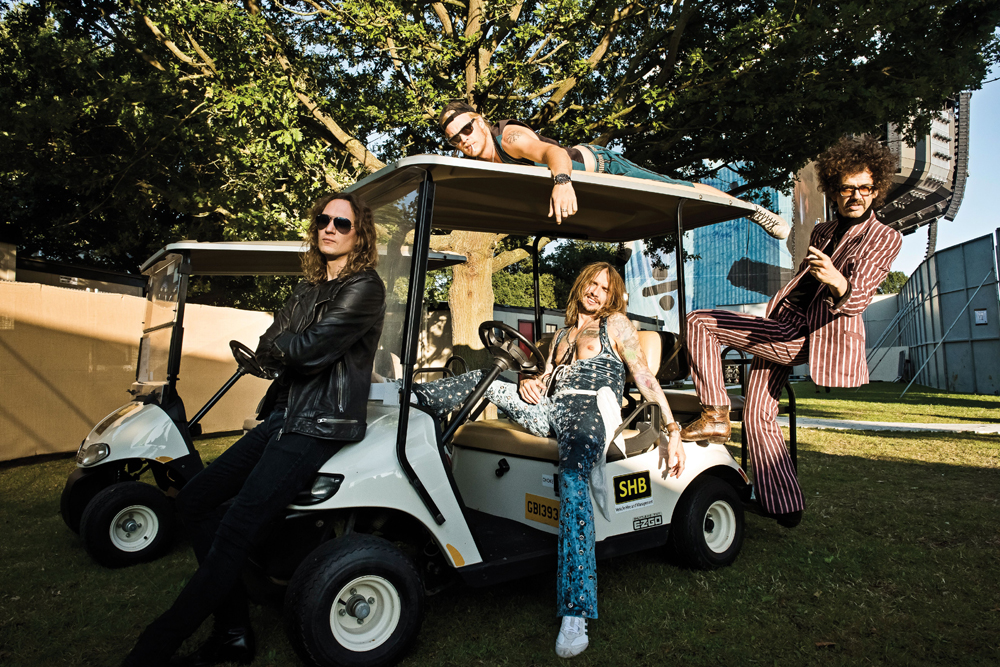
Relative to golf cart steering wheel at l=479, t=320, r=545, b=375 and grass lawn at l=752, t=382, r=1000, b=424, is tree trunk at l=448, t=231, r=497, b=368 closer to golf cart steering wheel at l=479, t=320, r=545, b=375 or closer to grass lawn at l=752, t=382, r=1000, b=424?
golf cart steering wheel at l=479, t=320, r=545, b=375

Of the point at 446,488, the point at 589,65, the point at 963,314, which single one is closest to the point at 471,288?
the point at 589,65

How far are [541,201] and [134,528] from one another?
10.2ft

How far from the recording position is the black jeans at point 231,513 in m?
2.26

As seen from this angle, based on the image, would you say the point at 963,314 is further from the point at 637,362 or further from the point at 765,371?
the point at 637,362

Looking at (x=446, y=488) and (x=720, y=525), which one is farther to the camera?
(x=720, y=525)

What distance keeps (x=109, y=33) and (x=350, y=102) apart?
10.1 feet

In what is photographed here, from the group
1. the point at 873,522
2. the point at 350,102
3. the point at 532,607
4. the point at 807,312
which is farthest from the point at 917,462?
the point at 350,102

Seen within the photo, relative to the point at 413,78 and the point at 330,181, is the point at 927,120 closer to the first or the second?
the point at 413,78

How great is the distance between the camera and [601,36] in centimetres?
873

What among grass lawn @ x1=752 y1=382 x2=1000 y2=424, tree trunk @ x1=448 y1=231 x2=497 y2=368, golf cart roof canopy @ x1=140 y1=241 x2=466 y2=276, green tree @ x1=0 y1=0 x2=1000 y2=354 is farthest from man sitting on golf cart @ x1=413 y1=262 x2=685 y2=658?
grass lawn @ x1=752 y1=382 x2=1000 y2=424

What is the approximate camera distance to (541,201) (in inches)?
145

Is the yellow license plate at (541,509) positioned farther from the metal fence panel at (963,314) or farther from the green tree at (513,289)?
the green tree at (513,289)

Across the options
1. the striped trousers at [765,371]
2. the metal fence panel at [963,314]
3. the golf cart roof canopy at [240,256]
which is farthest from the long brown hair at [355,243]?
the metal fence panel at [963,314]

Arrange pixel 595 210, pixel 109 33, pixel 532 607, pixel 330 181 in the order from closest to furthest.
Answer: pixel 532 607 → pixel 595 210 → pixel 330 181 → pixel 109 33
